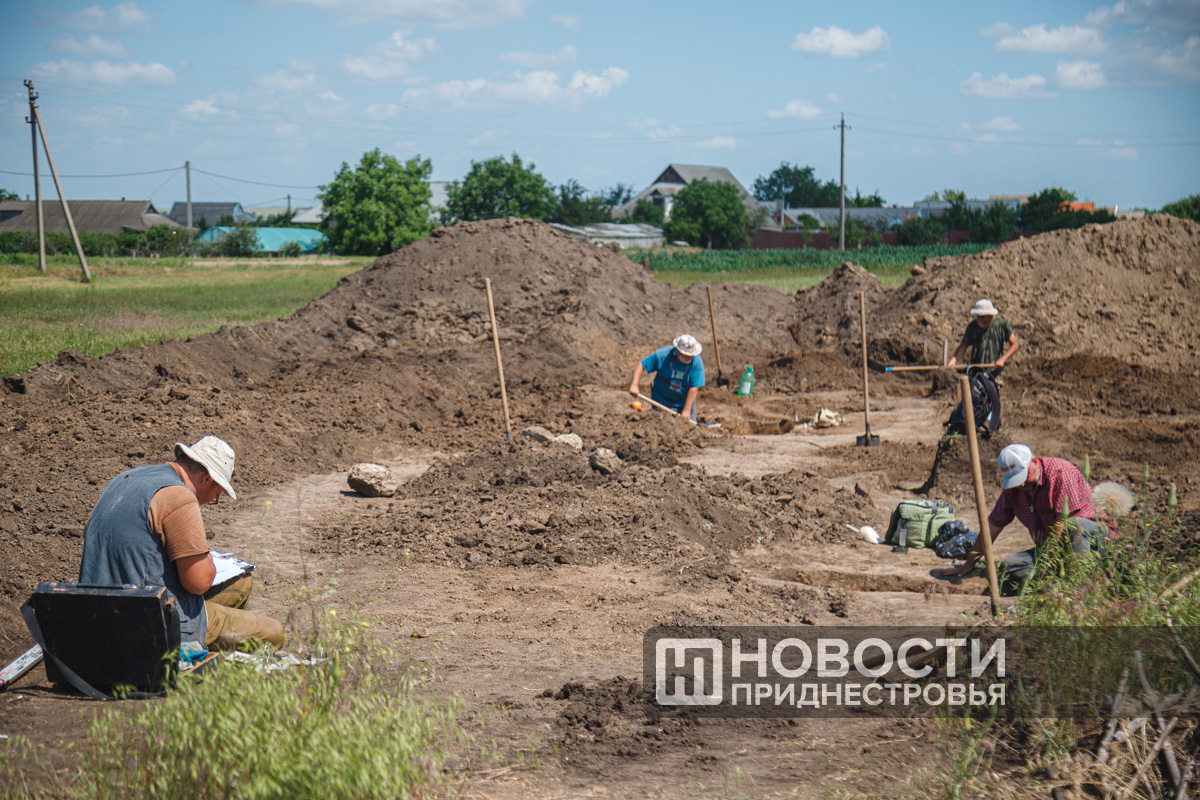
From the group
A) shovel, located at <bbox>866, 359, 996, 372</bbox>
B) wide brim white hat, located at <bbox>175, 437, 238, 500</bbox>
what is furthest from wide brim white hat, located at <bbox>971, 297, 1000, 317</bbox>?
wide brim white hat, located at <bbox>175, 437, 238, 500</bbox>

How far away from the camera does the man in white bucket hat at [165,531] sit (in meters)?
4.25

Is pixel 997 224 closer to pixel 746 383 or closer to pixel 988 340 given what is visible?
pixel 746 383

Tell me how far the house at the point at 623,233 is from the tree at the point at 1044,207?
25878 millimetres

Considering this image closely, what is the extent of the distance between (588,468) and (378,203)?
49.3m

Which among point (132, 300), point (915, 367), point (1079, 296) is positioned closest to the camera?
point (915, 367)

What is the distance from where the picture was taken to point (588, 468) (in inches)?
349

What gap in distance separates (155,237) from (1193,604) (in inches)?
2540

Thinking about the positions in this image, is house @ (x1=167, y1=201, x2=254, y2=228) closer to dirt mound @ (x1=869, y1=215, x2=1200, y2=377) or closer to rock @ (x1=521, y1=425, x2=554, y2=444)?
dirt mound @ (x1=869, y1=215, x2=1200, y2=377)

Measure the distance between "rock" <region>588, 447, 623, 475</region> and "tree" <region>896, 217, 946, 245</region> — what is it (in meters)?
→ 55.7

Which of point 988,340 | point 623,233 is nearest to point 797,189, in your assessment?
point 623,233

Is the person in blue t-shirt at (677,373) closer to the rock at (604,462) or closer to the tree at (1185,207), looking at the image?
the rock at (604,462)

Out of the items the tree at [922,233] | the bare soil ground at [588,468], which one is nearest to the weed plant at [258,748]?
the bare soil ground at [588,468]

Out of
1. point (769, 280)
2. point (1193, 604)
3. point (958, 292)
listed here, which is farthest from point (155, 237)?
point (1193, 604)

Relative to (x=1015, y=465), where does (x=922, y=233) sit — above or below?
above
